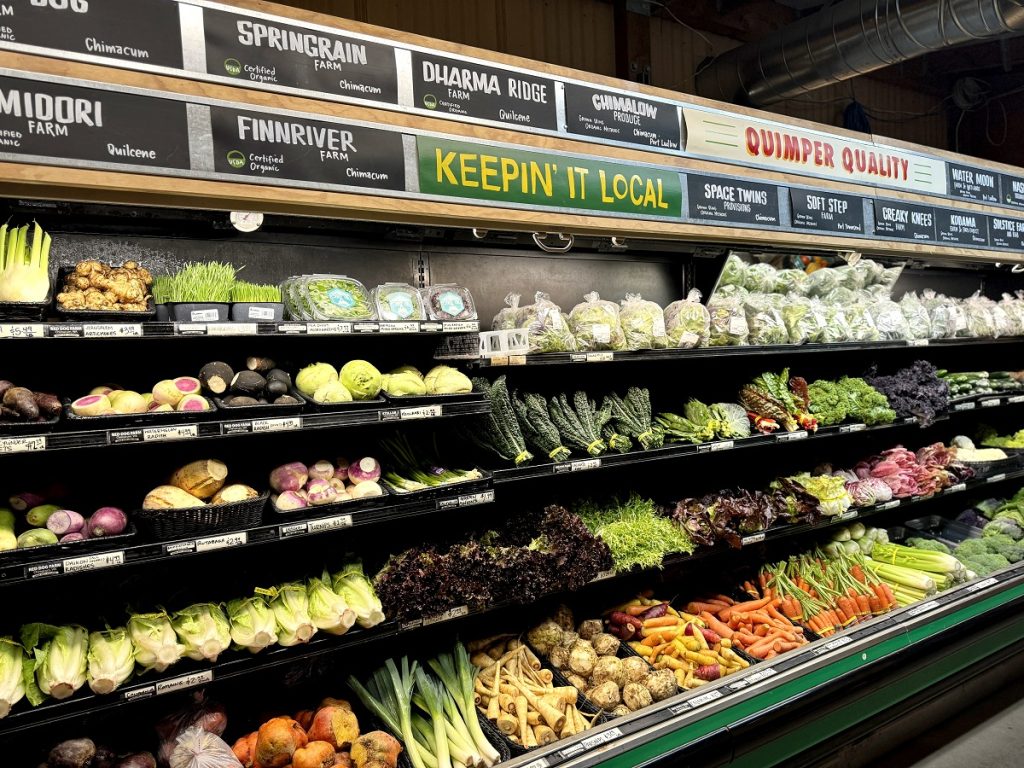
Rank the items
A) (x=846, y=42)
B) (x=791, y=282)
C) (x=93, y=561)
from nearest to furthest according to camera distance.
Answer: (x=93, y=561) → (x=791, y=282) → (x=846, y=42)

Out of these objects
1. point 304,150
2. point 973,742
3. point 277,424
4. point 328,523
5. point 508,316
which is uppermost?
point 304,150

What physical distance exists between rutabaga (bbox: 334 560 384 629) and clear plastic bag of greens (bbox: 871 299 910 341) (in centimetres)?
361

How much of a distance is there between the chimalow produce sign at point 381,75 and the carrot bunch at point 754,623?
90.2 inches

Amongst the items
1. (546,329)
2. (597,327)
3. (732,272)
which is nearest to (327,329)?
(546,329)

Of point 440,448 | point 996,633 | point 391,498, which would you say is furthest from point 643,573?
point 996,633

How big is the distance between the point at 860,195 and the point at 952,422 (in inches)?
97.3

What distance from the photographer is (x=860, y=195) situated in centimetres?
429

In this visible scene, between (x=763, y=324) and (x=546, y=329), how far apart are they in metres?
1.48

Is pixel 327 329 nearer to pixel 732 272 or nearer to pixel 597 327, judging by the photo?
pixel 597 327

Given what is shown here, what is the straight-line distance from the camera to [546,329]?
3.03 meters

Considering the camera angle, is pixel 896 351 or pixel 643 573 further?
pixel 896 351

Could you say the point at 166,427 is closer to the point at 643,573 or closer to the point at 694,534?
the point at 694,534

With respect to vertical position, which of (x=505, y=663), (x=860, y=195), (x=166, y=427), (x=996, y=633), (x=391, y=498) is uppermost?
(x=860, y=195)

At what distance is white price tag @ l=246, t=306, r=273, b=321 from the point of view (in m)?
2.36
